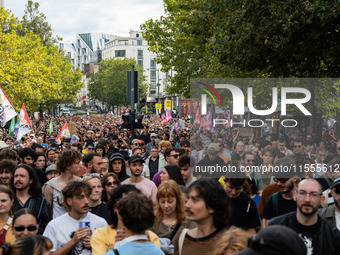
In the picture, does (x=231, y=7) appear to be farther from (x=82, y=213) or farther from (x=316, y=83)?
(x=82, y=213)

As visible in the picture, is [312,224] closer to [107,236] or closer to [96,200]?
[107,236]

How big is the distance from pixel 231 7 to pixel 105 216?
921cm

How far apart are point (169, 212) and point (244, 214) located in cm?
100

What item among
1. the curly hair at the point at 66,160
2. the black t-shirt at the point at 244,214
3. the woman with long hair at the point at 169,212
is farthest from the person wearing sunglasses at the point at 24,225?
the curly hair at the point at 66,160

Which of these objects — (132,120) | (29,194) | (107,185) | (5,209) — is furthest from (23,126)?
(5,209)

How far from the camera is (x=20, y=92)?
96.1ft

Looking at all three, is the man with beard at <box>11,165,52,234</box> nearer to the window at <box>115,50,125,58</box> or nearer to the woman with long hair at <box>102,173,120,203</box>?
the woman with long hair at <box>102,173,120,203</box>

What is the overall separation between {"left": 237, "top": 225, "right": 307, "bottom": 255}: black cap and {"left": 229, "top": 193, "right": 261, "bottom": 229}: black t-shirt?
133 inches

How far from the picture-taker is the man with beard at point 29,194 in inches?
241

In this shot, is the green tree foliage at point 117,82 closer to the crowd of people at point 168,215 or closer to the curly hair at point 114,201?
the crowd of people at point 168,215

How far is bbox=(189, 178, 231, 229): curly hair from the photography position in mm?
4305

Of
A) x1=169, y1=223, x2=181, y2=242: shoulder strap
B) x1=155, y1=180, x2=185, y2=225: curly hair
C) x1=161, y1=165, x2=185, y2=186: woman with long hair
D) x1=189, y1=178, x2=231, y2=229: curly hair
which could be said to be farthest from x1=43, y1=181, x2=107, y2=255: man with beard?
x1=161, y1=165, x2=185, y2=186: woman with long hair

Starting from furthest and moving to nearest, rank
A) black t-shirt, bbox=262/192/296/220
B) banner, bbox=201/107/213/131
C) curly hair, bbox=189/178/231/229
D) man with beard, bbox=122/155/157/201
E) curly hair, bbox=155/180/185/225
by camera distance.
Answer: banner, bbox=201/107/213/131 → man with beard, bbox=122/155/157/201 → black t-shirt, bbox=262/192/296/220 → curly hair, bbox=155/180/185/225 → curly hair, bbox=189/178/231/229

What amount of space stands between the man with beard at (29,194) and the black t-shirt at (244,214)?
2090mm
